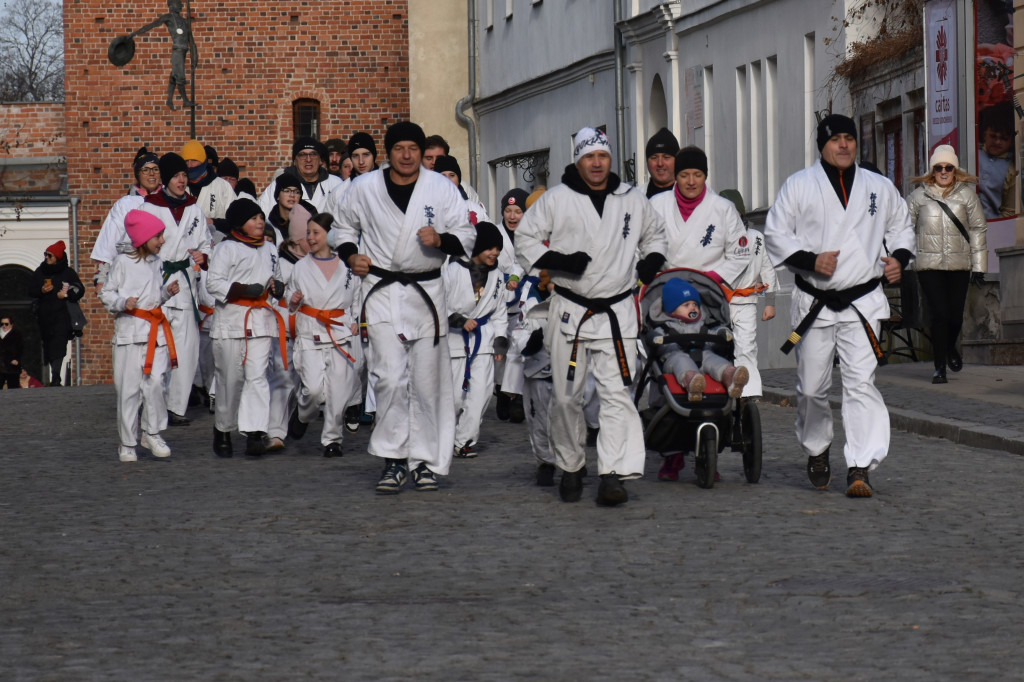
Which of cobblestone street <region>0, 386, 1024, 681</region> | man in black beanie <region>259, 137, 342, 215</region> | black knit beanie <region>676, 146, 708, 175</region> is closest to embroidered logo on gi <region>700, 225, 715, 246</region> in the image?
black knit beanie <region>676, 146, 708, 175</region>

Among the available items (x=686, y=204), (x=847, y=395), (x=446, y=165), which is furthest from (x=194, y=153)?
(x=847, y=395)

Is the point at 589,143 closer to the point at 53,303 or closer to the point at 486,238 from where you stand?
the point at 486,238

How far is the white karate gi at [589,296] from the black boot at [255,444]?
3.72m

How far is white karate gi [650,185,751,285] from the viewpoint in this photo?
40.1ft

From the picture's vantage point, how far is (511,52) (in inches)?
1558

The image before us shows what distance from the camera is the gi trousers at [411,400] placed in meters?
11.3

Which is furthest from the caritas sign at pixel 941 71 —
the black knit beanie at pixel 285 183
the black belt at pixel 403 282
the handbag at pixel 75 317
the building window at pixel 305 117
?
the building window at pixel 305 117

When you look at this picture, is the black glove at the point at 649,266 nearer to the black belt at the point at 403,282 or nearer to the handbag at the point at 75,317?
the black belt at the point at 403,282

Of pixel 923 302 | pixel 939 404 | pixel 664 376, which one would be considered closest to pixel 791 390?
pixel 939 404

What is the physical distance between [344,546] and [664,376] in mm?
2754

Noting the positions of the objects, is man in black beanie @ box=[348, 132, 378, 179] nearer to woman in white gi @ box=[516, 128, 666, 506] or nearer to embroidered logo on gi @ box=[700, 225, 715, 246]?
embroidered logo on gi @ box=[700, 225, 715, 246]

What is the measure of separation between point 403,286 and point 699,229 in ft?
6.53

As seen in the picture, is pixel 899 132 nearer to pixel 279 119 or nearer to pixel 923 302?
pixel 923 302

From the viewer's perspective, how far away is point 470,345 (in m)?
14.2
